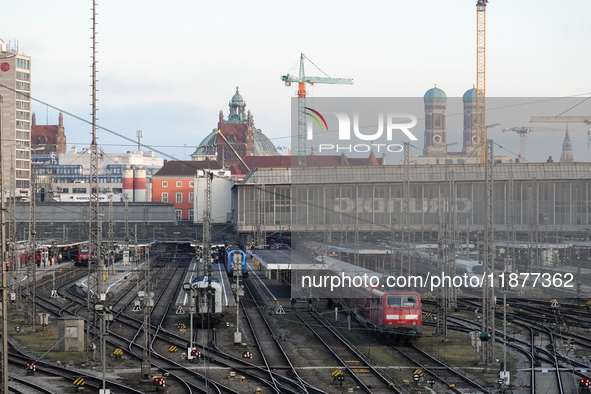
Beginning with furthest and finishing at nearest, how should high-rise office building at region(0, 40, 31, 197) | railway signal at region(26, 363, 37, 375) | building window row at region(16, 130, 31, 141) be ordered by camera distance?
building window row at region(16, 130, 31, 141) < high-rise office building at region(0, 40, 31, 197) < railway signal at region(26, 363, 37, 375)

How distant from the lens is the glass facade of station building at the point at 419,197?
302ft

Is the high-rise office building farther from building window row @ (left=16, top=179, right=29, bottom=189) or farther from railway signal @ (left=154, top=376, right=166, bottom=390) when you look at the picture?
railway signal @ (left=154, top=376, right=166, bottom=390)

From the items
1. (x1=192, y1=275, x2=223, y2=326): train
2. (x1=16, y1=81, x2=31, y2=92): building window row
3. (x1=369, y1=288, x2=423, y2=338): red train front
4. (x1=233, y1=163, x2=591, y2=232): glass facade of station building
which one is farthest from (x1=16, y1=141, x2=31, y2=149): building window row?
(x1=369, y1=288, x2=423, y2=338): red train front

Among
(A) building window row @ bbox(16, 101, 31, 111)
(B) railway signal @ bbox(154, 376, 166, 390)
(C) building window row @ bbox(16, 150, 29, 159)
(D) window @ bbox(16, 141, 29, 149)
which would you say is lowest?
(B) railway signal @ bbox(154, 376, 166, 390)

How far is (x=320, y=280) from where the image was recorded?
2007 inches

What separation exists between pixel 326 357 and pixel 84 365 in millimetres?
10860

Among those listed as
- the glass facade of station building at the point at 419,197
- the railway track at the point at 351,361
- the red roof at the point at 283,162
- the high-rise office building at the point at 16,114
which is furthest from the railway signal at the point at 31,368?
the red roof at the point at 283,162

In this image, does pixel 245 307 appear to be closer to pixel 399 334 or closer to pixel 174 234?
pixel 399 334

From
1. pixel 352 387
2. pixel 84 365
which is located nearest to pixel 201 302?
pixel 84 365

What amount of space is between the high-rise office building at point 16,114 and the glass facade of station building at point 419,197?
72.3m

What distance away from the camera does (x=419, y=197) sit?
9512 centimetres

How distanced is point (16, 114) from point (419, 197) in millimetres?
96383

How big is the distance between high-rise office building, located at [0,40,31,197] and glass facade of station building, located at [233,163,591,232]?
72.3m

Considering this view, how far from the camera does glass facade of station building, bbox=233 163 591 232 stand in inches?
3622
